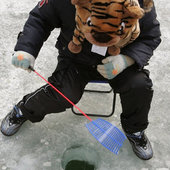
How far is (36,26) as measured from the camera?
1466 mm

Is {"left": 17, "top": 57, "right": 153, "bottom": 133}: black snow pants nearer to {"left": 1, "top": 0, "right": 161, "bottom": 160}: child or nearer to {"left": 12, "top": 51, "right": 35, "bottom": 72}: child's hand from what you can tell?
{"left": 1, "top": 0, "right": 161, "bottom": 160}: child

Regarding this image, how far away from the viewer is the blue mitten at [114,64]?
1.40 m

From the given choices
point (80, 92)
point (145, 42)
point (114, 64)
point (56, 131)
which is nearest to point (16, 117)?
point (56, 131)

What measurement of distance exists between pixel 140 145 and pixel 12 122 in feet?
2.67

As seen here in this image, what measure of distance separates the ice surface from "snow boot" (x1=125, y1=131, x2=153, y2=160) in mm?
37

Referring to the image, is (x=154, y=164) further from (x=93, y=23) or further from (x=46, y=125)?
(x=93, y=23)

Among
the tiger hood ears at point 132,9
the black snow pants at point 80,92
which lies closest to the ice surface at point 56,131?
the black snow pants at point 80,92

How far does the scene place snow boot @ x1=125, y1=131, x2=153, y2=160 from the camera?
1628 millimetres

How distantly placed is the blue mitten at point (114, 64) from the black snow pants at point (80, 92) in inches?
3.2

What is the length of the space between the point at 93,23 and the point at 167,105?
1.12m

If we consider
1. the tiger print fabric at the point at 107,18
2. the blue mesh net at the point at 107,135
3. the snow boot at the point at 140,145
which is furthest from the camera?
the snow boot at the point at 140,145

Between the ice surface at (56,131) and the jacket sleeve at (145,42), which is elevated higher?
the jacket sleeve at (145,42)

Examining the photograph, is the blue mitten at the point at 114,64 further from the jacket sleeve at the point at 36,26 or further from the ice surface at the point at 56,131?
the ice surface at the point at 56,131

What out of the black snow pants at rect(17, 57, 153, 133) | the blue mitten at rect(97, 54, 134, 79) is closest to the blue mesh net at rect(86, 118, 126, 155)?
the black snow pants at rect(17, 57, 153, 133)
